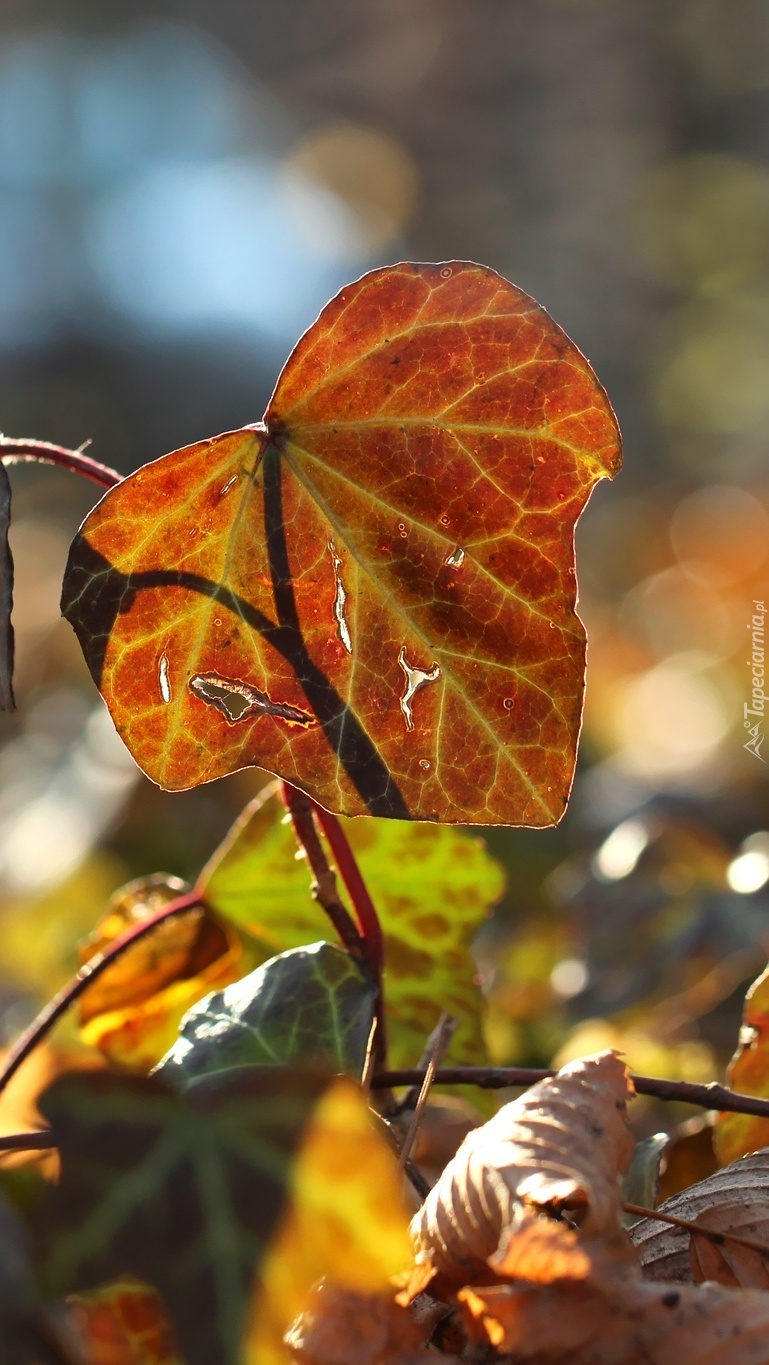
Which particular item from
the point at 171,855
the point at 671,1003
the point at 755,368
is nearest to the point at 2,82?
the point at 755,368

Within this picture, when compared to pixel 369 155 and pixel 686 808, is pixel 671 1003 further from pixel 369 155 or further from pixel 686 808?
pixel 369 155

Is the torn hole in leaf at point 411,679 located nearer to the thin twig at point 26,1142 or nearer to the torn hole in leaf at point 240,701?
the torn hole in leaf at point 240,701

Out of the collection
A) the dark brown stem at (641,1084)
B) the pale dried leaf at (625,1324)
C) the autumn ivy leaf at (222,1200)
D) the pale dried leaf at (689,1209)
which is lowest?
the pale dried leaf at (689,1209)

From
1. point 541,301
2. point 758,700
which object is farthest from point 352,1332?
point 541,301

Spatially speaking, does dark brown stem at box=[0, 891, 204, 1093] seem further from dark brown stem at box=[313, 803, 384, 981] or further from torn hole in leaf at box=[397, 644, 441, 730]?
torn hole in leaf at box=[397, 644, 441, 730]

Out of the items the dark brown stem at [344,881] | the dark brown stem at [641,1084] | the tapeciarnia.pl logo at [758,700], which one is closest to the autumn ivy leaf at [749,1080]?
the dark brown stem at [641,1084]

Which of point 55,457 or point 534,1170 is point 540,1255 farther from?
point 55,457
